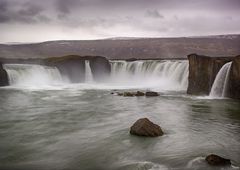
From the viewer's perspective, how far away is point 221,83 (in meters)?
23.0

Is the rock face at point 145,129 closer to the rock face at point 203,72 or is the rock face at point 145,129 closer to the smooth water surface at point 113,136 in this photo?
the smooth water surface at point 113,136

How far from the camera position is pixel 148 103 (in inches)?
797

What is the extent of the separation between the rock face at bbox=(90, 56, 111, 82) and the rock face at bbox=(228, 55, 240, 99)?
21.0 meters

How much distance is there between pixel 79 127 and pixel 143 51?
293ft

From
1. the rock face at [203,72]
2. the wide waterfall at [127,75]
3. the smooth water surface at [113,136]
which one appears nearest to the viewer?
the smooth water surface at [113,136]

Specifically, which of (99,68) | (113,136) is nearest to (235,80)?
(113,136)

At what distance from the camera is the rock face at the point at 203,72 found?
23.8 meters

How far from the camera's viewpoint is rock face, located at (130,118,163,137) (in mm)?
11539

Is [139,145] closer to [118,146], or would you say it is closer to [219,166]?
[118,146]

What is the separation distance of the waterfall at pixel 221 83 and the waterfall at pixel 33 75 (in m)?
18.2

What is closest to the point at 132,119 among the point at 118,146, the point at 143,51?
the point at 118,146

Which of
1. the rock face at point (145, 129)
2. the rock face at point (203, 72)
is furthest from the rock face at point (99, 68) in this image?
the rock face at point (145, 129)

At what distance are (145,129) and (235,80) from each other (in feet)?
38.5

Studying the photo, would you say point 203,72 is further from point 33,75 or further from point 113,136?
point 33,75
